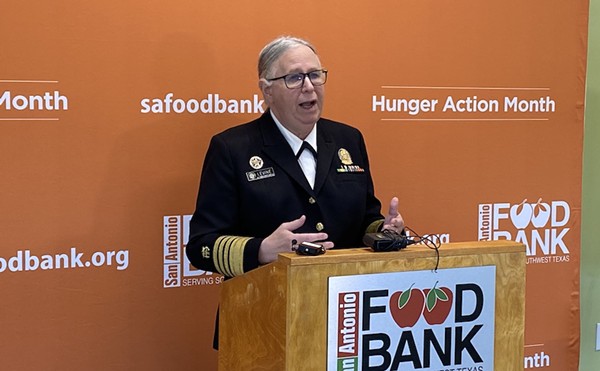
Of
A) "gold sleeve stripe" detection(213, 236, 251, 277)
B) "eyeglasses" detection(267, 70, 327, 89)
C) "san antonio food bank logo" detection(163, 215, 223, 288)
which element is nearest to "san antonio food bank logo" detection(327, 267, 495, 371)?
"gold sleeve stripe" detection(213, 236, 251, 277)

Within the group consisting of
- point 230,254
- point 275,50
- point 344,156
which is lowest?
point 230,254

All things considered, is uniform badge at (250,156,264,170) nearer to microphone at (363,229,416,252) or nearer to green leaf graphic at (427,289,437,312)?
microphone at (363,229,416,252)

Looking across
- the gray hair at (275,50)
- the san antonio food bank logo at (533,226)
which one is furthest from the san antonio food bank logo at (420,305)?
the san antonio food bank logo at (533,226)

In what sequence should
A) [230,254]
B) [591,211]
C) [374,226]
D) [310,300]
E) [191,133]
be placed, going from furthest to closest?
[591,211]
[191,133]
[374,226]
[230,254]
[310,300]

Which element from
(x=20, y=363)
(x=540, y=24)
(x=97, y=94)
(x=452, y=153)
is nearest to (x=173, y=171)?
(x=97, y=94)

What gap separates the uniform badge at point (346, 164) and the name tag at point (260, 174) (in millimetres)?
226

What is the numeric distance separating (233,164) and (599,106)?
2.26 metres

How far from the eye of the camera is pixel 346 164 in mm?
2459

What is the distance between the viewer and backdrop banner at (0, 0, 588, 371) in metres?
2.66

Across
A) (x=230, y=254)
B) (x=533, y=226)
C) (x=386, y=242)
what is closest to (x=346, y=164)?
(x=230, y=254)

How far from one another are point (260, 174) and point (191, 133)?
0.64m

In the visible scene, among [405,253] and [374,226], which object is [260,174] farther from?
[405,253]

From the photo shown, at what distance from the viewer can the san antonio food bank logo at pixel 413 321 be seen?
1795mm

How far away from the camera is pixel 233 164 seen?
91.0 inches
